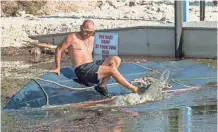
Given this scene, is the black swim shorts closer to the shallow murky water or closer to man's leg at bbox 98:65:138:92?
man's leg at bbox 98:65:138:92

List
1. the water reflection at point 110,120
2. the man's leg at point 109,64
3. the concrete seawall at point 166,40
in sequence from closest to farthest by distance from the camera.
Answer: the water reflection at point 110,120
the man's leg at point 109,64
the concrete seawall at point 166,40

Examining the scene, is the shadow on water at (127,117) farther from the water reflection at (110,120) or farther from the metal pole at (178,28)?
the metal pole at (178,28)

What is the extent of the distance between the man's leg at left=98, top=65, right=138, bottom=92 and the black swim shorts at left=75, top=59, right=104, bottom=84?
8 centimetres

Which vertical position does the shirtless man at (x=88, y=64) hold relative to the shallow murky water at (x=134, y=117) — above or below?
above

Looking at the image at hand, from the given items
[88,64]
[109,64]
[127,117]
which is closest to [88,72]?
[88,64]

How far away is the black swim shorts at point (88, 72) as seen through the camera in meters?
11.3

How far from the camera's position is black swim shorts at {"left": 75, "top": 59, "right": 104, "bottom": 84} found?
37.2 feet

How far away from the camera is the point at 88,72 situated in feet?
37.1

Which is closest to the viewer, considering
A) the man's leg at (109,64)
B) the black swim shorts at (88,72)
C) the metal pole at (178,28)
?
the black swim shorts at (88,72)

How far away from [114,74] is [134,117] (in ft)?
4.13

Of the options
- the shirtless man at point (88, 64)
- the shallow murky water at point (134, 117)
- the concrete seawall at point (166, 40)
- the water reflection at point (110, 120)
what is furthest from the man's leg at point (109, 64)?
the concrete seawall at point (166, 40)

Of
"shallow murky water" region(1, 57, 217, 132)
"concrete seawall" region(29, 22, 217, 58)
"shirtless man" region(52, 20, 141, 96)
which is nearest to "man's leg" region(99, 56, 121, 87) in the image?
"shirtless man" region(52, 20, 141, 96)

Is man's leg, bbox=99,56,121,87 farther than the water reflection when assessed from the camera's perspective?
Yes

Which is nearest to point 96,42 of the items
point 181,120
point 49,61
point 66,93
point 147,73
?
point 49,61
